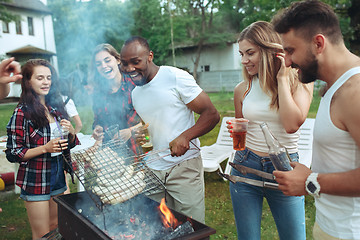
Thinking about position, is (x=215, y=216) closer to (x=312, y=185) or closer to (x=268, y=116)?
(x=268, y=116)

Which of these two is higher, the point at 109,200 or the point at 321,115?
the point at 321,115

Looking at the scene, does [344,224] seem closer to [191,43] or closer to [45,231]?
[45,231]

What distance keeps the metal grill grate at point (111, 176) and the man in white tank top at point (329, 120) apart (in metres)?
1.03

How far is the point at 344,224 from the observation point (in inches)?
61.2

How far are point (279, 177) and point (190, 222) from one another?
0.73 meters

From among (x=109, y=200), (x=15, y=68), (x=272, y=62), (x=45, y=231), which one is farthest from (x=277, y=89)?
(x=45, y=231)

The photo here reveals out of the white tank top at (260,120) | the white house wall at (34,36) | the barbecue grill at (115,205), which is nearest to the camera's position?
the barbecue grill at (115,205)

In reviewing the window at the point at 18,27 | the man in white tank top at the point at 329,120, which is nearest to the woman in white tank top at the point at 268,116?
the man in white tank top at the point at 329,120

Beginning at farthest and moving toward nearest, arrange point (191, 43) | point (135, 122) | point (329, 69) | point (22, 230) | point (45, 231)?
point (191, 43)
point (22, 230)
point (135, 122)
point (45, 231)
point (329, 69)

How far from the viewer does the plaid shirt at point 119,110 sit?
3234 millimetres

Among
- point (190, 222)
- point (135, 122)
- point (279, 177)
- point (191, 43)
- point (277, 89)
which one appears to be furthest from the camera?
point (191, 43)

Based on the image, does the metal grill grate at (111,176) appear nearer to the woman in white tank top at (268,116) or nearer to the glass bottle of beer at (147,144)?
the glass bottle of beer at (147,144)

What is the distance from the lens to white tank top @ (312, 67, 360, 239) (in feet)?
4.83

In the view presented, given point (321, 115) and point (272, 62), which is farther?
point (272, 62)
